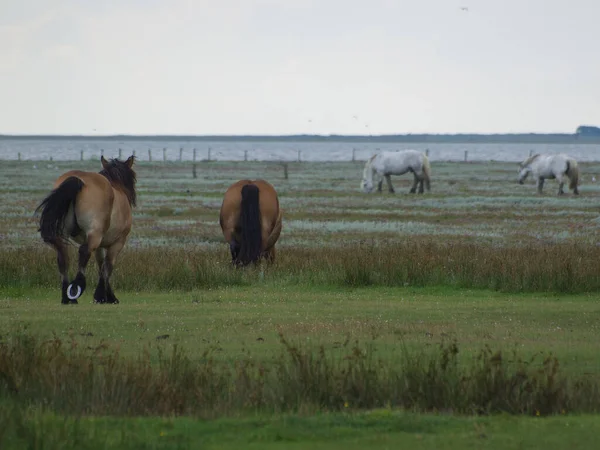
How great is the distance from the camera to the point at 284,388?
9344 mm

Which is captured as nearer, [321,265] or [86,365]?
[86,365]

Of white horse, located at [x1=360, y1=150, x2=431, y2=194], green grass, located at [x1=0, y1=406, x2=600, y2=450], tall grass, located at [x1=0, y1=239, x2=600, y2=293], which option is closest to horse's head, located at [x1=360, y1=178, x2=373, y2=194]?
white horse, located at [x1=360, y1=150, x2=431, y2=194]

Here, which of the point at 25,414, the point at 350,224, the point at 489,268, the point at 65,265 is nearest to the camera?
the point at 25,414

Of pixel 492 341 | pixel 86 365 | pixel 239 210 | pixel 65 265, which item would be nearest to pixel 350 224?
pixel 239 210

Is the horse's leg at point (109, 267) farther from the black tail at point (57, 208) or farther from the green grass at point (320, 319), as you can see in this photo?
the black tail at point (57, 208)

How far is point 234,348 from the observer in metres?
11.7

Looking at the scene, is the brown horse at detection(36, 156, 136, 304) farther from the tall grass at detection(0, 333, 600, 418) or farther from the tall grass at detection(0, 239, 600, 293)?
the tall grass at detection(0, 333, 600, 418)

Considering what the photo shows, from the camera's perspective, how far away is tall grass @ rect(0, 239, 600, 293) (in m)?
18.2

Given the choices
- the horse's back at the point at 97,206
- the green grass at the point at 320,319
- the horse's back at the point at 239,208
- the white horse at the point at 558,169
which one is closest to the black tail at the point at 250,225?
the horse's back at the point at 239,208

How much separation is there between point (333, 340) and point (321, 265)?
24.8 ft

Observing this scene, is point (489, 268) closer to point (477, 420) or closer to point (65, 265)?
point (65, 265)

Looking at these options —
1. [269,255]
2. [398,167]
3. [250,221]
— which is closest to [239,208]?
[250,221]

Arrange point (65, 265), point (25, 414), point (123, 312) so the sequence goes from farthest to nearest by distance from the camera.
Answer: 1. point (65, 265)
2. point (123, 312)
3. point (25, 414)

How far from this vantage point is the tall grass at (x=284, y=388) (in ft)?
29.6
